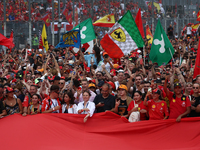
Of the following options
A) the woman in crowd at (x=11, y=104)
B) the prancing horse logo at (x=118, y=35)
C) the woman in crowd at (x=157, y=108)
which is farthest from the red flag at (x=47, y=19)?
the woman in crowd at (x=157, y=108)

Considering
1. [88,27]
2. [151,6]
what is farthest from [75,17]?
[88,27]

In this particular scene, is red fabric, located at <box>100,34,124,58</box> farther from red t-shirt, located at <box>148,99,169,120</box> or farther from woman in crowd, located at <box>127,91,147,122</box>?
red t-shirt, located at <box>148,99,169,120</box>

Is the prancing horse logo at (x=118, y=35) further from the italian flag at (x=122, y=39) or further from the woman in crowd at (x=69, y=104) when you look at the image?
the woman in crowd at (x=69, y=104)

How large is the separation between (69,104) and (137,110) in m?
1.51

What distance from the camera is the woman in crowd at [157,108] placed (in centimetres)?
787

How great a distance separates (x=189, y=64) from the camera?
1506 cm

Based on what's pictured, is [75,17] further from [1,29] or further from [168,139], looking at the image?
[168,139]

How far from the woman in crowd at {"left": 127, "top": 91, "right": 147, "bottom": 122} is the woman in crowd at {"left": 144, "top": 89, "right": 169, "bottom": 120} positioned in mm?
210

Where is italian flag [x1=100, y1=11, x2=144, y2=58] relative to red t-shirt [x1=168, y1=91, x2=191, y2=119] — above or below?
above

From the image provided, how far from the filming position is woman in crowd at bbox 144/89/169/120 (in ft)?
25.8

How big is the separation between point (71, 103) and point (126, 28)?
464cm

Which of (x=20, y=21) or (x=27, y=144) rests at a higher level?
(x=20, y=21)

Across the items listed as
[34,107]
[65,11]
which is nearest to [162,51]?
[34,107]

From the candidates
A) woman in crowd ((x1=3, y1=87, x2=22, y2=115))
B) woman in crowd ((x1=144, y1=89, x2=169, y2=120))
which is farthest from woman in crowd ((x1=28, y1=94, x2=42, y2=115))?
woman in crowd ((x1=144, y1=89, x2=169, y2=120))
